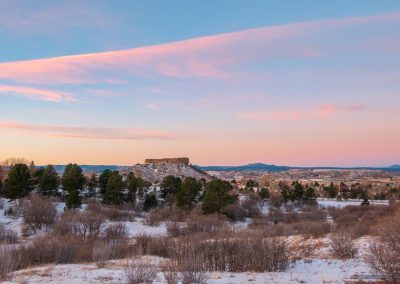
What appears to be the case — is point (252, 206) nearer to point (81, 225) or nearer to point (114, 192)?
point (114, 192)

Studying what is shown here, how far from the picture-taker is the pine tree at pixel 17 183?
187 ft

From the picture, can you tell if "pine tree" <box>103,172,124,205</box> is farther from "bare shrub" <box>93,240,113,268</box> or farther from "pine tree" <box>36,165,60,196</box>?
"bare shrub" <box>93,240,113,268</box>

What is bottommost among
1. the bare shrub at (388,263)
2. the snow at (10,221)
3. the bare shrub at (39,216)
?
the snow at (10,221)

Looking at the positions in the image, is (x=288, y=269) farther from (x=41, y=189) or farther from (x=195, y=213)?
(x=41, y=189)

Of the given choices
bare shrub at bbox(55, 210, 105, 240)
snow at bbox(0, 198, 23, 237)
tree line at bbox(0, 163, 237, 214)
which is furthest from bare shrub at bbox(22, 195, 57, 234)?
bare shrub at bbox(55, 210, 105, 240)

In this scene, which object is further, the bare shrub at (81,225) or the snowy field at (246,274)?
the bare shrub at (81,225)

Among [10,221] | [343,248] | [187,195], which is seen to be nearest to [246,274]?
[343,248]

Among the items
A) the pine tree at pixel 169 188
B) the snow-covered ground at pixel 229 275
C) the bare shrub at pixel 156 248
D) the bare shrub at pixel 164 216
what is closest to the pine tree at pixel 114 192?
the bare shrub at pixel 164 216

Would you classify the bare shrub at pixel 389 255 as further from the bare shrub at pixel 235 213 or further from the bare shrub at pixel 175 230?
the bare shrub at pixel 235 213

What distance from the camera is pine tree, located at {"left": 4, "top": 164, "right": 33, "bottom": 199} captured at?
57.0 meters

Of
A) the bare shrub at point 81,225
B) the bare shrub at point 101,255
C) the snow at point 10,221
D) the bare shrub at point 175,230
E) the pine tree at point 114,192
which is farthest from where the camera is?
the pine tree at point 114,192

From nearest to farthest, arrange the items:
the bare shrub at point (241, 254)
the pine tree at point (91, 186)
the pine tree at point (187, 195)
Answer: the bare shrub at point (241, 254) → the pine tree at point (187, 195) → the pine tree at point (91, 186)

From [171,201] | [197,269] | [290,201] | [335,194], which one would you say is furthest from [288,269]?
[335,194]

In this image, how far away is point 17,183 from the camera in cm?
5712
